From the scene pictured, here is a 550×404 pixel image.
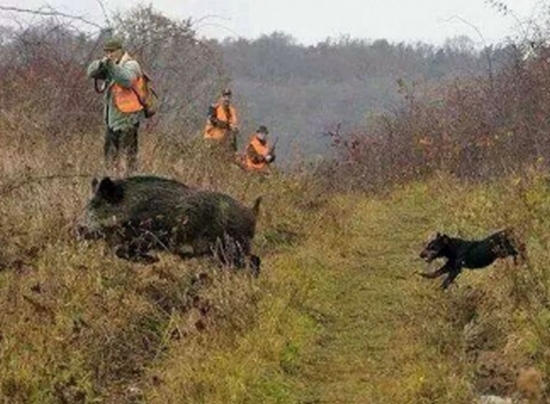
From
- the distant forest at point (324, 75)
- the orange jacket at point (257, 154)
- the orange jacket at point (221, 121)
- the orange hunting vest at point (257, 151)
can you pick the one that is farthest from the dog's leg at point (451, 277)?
the distant forest at point (324, 75)

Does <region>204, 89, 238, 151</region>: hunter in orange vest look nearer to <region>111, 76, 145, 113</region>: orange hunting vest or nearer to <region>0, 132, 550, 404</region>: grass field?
<region>111, 76, 145, 113</region>: orange hunting vest

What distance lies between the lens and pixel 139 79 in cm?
1031

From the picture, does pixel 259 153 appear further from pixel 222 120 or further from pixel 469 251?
pixel 469 251

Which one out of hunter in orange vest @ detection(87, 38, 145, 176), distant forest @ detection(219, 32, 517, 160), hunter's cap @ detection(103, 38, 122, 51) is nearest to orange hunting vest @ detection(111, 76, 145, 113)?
hunter in orange vest @ detection(87, 38, 145, 176)

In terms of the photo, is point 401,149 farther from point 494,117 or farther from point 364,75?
point 364,75

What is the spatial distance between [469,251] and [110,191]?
276 centimetres

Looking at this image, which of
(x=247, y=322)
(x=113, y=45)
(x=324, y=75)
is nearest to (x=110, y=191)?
(x=247, y=322)

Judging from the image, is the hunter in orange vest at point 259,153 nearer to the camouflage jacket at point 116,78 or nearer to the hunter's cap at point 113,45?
the camouflage jacket at point 116,78

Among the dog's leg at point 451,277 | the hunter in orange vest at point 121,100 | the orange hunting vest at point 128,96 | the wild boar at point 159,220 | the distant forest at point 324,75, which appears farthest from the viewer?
the distant forest at point 324,75

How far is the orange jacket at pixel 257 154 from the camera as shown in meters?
15.6

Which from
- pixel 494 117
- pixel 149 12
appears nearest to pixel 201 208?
pixel 149 12

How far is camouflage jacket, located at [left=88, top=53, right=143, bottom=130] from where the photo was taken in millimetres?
10011

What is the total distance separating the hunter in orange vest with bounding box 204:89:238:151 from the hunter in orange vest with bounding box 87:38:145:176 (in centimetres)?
421

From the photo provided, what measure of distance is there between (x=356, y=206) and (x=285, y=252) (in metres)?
5.34
